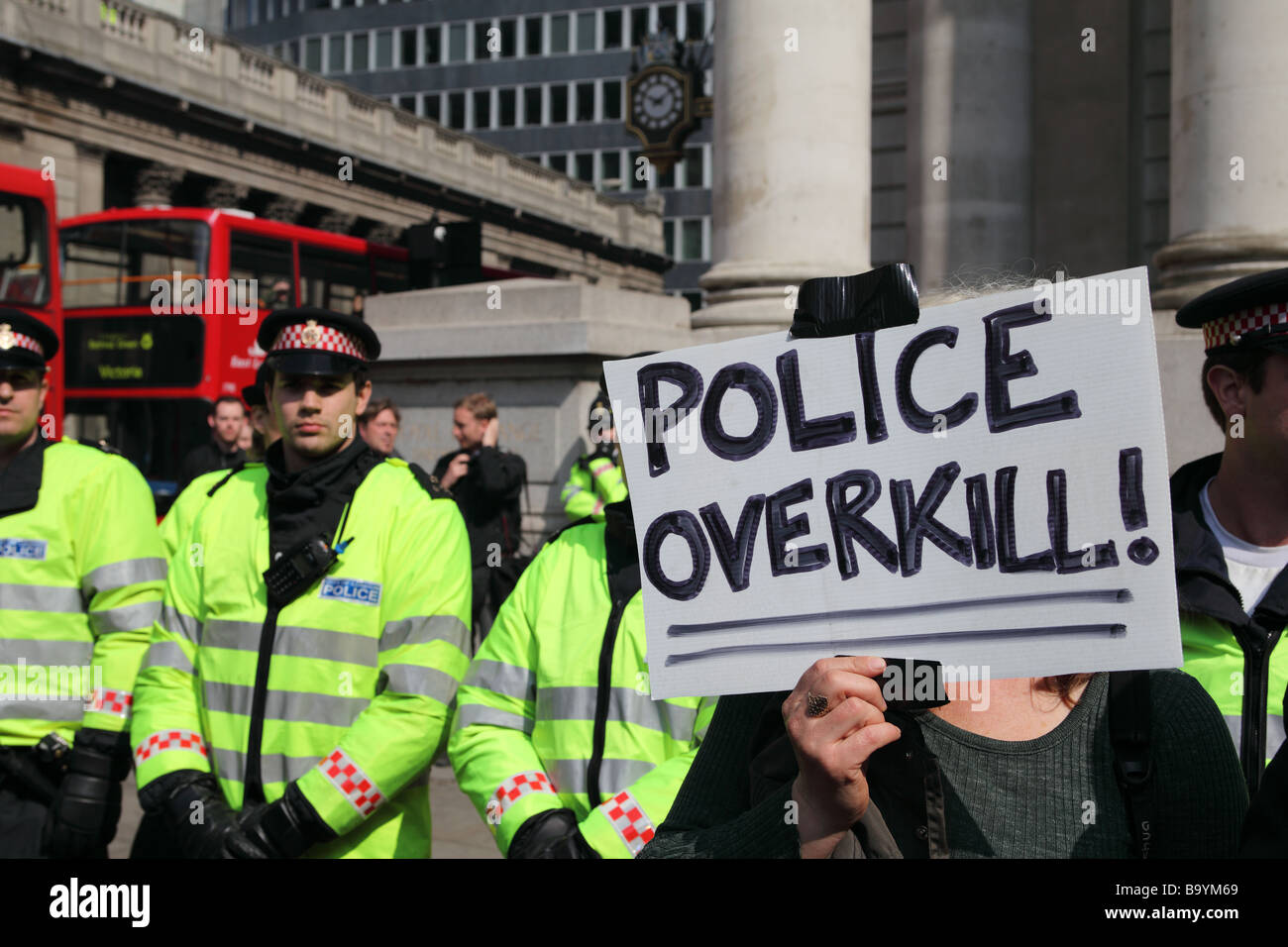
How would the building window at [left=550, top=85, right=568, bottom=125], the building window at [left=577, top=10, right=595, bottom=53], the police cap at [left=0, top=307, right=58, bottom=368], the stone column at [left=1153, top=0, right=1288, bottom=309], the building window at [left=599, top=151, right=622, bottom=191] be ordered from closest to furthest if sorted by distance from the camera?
the police cap at [left=0, top=307, right=58, bottom=368] < the stone column at [left=1153, top=0, right=1288, bottom=309] < the building window at [left=577, top=10, right=595, bottom=53] < the building window at [left=599, top=151, right=622, bottom=191] < the building window at [left=550, top=85, right=568, bottom=125]

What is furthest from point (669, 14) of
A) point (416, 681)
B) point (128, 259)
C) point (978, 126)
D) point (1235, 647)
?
point (1235, 647)

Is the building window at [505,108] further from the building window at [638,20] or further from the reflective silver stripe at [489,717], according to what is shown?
the reflective silver stripe at [489,717]

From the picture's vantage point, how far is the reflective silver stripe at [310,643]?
3.46 meters

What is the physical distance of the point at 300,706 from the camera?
11.3ft

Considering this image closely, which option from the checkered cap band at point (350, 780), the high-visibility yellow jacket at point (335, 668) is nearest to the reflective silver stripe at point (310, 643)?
the high-visibility yellow jacket at point (335, 668)

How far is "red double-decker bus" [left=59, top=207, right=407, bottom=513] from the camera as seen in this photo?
52.2ft

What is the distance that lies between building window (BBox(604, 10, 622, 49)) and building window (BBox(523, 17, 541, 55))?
364 centimetres

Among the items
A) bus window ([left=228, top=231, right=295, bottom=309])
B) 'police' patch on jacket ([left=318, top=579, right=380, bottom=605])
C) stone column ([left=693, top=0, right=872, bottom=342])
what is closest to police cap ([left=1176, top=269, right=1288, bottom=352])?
'police' patch on jacket ([left=318, top=579, right=380, bottom=605])

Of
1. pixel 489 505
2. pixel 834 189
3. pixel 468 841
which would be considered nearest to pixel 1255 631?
pixel 468 841

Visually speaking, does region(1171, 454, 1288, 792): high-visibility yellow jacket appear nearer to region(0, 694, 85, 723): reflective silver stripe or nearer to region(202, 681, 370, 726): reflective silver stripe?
region(202, 681, 370, 726): reflective silver stripe

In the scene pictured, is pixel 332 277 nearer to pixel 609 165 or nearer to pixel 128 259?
pixel 128 259

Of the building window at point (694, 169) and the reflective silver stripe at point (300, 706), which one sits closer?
the reflective silver stripe at point (300, 706)

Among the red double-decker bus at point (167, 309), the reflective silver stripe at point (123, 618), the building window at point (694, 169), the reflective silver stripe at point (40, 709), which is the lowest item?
the reflective silver stripe at point (40, 709)

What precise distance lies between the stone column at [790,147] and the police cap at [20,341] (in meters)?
5.40
